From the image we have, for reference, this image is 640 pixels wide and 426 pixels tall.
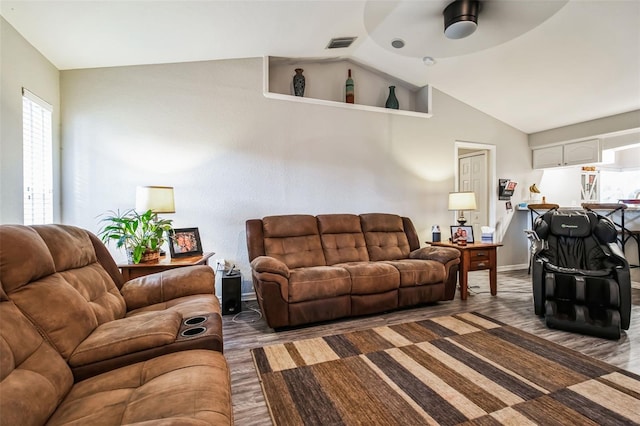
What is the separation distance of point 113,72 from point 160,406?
11.0 feet

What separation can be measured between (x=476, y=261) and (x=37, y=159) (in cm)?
454

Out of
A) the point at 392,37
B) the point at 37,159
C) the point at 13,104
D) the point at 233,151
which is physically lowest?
the point at 37,159

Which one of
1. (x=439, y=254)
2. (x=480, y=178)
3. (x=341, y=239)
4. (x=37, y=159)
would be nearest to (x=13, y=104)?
(x=37, y=159)

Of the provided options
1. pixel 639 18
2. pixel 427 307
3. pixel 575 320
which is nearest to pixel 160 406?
pixel 427 307

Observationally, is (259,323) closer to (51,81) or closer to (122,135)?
(122,135)

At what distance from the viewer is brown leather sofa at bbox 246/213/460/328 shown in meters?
2.65

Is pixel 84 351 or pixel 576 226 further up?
pixel 576 226

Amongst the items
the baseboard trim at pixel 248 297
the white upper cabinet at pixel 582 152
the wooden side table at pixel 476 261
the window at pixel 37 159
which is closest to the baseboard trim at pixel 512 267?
the wooden side table at pixel 476 261

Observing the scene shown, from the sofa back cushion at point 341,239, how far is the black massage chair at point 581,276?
5.69 feet

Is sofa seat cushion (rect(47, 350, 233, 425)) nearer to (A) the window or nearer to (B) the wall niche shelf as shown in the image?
(A) the window

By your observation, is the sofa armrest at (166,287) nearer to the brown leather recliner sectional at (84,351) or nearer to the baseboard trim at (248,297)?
the brown leather recliner sectional at (84,351)

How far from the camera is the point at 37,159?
259 cm

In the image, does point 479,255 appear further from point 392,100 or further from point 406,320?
point 392,100

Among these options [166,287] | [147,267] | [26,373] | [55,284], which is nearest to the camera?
[26,373]
